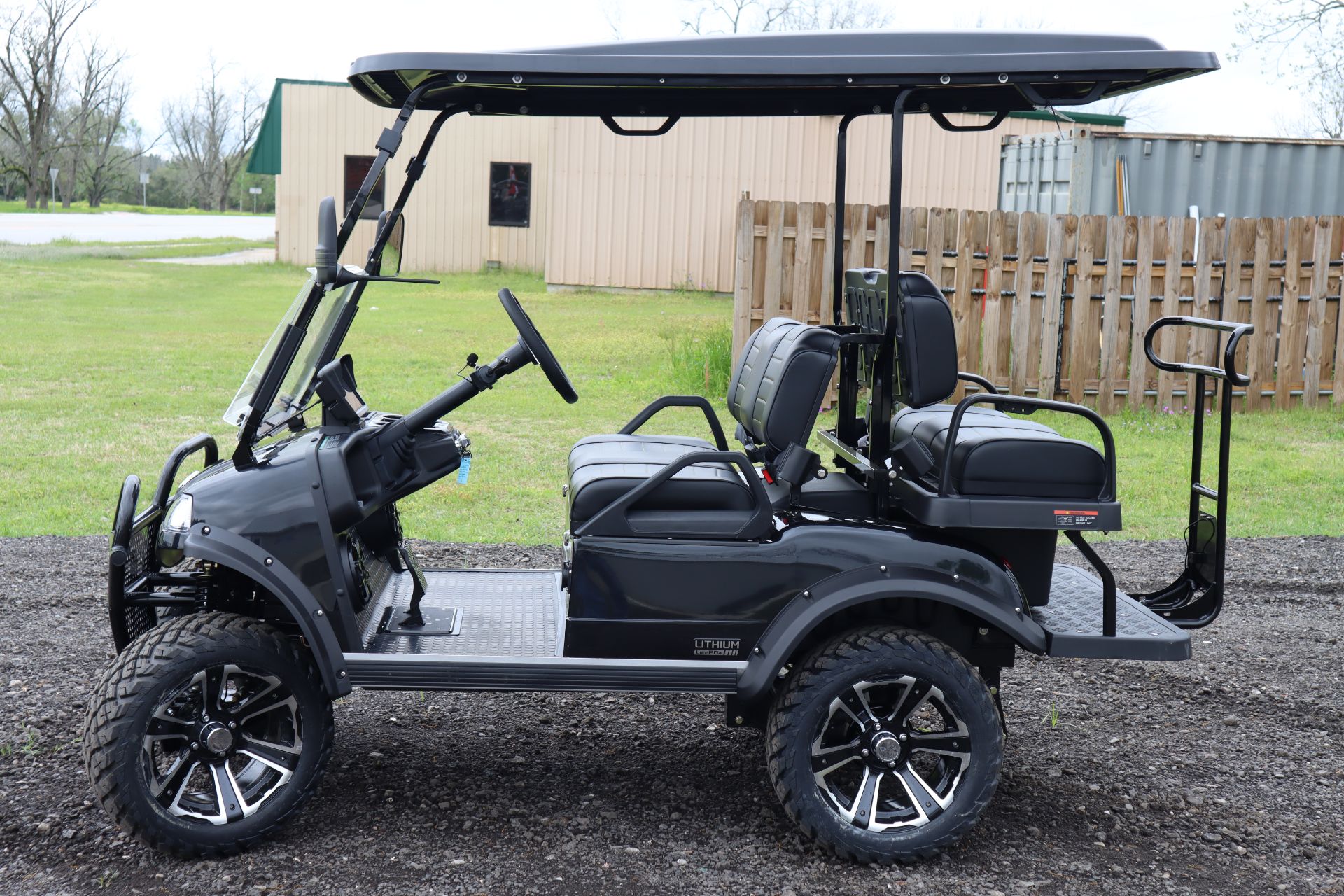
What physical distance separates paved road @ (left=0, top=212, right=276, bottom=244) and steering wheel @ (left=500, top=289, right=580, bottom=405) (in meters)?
28.3

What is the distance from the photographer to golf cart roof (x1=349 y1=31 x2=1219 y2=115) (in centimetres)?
320

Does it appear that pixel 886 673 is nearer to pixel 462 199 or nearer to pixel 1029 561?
pixel 1029 561

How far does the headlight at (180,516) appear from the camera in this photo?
10.6 feet

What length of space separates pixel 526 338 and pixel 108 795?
1.58 meters

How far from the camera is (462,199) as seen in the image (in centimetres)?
2316

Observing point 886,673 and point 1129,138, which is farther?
point 1129,138

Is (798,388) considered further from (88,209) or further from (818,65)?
(88,209)

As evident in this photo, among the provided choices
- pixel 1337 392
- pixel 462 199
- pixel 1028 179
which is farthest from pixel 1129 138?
pixel 462 199

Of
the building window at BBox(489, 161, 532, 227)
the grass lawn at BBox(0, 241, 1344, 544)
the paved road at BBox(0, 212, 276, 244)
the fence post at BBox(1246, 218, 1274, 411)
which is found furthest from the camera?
the paved road at BBox(0, 212, 276, 244)

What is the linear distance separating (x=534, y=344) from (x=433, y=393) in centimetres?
690

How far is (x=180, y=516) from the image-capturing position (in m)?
3.26

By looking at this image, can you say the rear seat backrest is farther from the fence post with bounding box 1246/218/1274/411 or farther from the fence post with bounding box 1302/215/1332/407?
the fence post with bounding box 1302/215/1332/407

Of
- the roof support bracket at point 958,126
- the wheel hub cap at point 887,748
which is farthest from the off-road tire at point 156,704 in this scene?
A: the roof support bracket at point 958,126

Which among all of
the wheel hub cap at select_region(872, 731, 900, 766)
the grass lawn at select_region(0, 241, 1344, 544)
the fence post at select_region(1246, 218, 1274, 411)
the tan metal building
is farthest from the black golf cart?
the tan metal building
